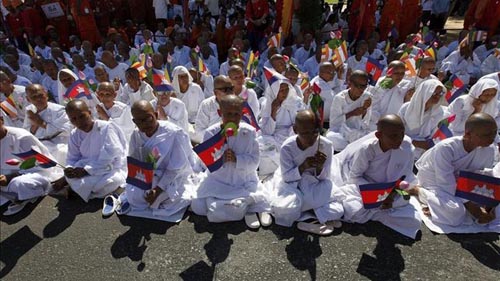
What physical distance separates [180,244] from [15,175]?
8.36 feet

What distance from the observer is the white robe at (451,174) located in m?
3.75

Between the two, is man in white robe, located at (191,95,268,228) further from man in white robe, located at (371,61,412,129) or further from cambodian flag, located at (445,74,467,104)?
cambodian flag, located at (445,74,467,104)

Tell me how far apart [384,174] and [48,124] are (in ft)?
16.7

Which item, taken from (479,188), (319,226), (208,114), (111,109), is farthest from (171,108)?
(479,188)

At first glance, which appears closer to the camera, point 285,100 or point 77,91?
point 77,91

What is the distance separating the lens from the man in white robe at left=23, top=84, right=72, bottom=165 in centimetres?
528

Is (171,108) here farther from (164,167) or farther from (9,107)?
(9,107)

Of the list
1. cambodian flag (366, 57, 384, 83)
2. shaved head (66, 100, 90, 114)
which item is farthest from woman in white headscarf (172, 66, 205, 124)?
cambodian flag (366, 57, 384, 83)

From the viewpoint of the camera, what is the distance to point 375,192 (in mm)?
3480

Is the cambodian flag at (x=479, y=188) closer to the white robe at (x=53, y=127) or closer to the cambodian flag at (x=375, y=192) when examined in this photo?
the cambodian flag at (x=375, y=192)

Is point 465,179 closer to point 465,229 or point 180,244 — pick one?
point 465,229

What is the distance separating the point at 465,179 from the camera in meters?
3.51

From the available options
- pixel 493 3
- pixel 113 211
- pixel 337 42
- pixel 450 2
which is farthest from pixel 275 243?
pixel 450 2

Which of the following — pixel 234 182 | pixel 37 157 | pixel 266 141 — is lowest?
pixel 266 141
